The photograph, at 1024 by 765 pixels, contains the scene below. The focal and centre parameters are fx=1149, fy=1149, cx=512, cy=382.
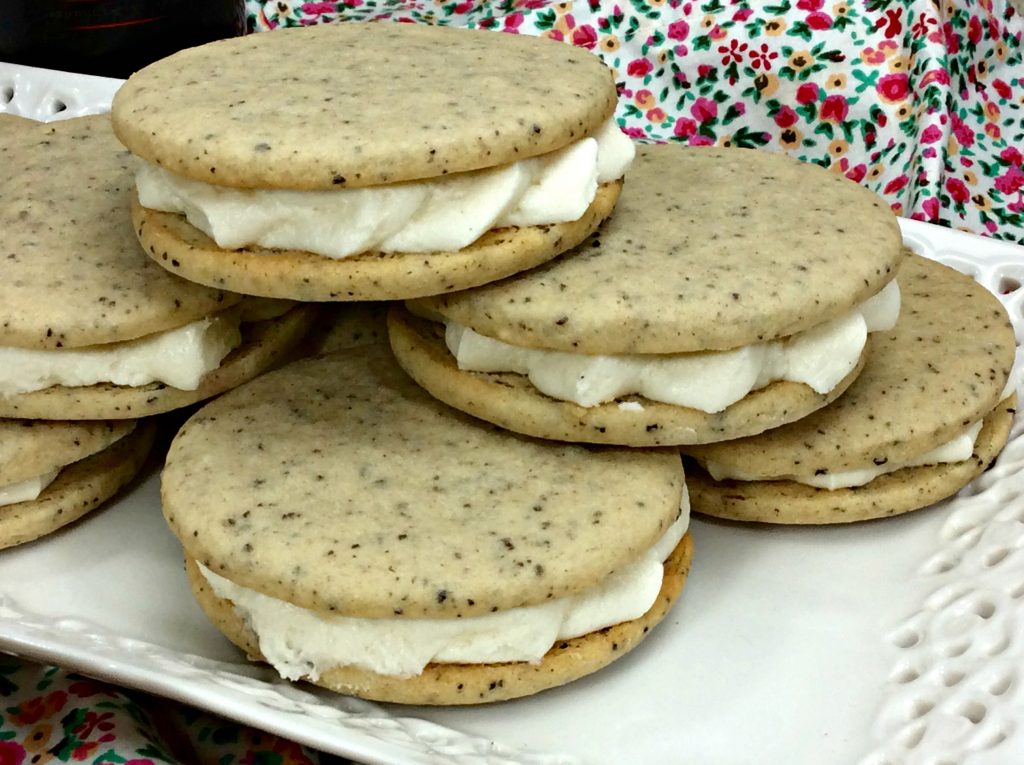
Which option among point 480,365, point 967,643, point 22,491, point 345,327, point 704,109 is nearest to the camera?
point 967,643

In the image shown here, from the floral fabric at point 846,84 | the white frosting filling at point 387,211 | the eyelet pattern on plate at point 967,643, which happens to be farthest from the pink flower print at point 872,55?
the white frosting filling at point 387,211

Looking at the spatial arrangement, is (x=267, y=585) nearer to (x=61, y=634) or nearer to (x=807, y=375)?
(x=61, y=634)

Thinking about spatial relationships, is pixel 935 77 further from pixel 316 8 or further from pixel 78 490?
pixel 78 490

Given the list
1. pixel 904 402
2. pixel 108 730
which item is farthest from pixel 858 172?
pixel 108 730

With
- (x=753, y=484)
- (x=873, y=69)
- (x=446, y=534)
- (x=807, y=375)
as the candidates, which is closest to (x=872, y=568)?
(x=753, y=484)

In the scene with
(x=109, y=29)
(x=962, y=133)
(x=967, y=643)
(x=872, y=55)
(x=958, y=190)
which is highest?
(x=109, y=29)

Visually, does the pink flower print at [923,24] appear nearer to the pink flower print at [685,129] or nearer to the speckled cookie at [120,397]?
the pink flower print at [685,129]
